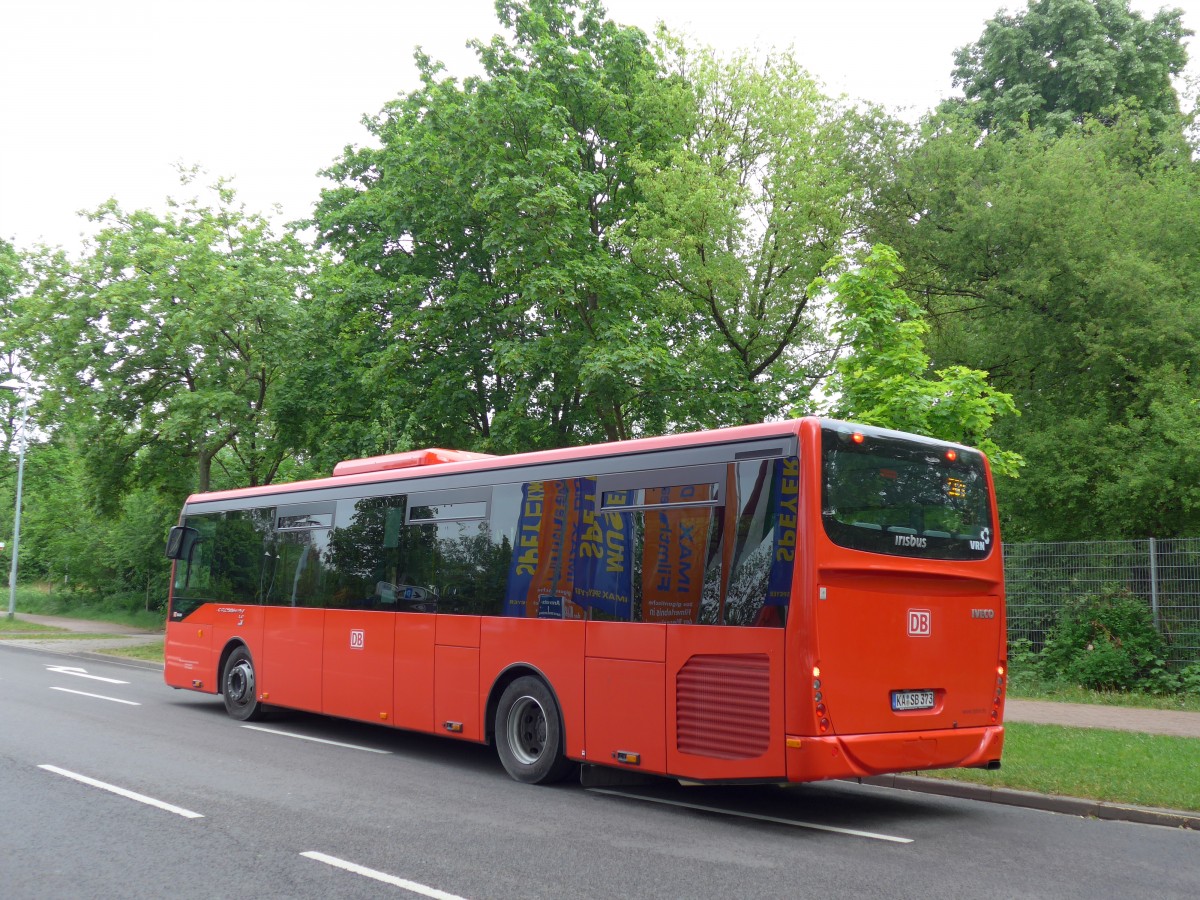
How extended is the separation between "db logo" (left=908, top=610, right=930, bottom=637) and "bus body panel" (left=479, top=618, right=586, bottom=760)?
281cm

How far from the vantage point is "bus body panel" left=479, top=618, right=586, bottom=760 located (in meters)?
9.51

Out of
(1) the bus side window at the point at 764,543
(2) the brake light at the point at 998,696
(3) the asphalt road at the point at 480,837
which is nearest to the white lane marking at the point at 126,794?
(3) the asphalt road at the point at 480,837

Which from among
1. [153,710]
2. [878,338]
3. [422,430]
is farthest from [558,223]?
[153,710]

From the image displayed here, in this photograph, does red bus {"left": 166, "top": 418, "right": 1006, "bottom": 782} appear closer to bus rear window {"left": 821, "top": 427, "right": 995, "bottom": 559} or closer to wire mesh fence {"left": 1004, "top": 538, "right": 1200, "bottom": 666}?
bus rear window {"left": 821, "top": 427, "right": 995, "bottom": 559}

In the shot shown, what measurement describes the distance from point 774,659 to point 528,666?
2935 mm

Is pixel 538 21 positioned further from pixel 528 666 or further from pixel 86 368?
pixel 528 666

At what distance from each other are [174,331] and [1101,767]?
21.8 m

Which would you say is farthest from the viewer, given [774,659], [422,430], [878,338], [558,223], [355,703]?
[422,430]

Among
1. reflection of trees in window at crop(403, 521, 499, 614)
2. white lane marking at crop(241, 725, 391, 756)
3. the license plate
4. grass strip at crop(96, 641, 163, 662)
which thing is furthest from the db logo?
grass strip at crop(96, 641, 163, 662)

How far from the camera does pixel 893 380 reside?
13688 mm

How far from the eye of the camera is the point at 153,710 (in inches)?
605

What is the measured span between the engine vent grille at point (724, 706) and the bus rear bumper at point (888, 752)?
1.14 ft

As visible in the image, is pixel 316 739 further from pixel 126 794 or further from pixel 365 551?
pixel 126 794

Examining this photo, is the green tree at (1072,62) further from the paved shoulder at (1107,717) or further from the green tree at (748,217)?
the paved shoulder at (1107,717)
